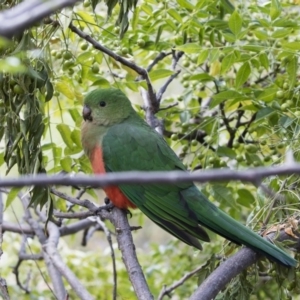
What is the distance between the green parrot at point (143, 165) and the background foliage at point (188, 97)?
0.29ft

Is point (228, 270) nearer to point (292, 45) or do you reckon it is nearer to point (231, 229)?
point (231, 229)

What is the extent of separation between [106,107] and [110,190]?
1.52 feet

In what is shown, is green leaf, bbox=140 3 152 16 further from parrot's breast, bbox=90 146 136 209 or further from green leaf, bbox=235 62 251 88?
parrot's breast, bbox=90 146 136 209

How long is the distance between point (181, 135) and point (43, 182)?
90.1 inches

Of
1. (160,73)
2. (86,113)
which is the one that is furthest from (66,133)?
(160,73)

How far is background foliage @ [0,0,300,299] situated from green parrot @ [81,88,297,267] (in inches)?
3.4

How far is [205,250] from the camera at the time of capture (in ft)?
11.7

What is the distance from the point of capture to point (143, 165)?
2.80 meters

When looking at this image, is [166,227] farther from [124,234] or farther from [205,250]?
[205,250]

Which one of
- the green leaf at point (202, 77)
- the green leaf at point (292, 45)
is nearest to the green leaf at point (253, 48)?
the green leaf at point (292, 45)

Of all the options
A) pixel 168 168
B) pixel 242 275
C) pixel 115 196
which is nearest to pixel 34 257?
pixel 115 196

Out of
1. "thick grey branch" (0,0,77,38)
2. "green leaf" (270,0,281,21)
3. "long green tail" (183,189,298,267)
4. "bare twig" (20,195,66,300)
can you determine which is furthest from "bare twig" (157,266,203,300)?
"thick grey branch" (0,0,77,38)

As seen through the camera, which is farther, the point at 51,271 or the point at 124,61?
the point at 51,271

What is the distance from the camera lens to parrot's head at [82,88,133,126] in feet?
9.77
